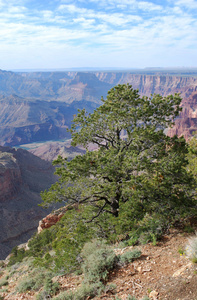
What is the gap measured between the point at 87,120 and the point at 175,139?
188 inches

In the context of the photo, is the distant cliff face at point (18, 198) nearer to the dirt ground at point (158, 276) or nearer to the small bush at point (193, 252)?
the dirt ground at point (158, 276)

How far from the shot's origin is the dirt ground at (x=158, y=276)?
5.95m

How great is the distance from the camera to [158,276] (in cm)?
675

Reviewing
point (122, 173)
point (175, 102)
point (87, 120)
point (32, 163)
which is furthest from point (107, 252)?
point (32, 163)

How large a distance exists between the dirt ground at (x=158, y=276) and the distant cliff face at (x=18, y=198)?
52.1 metres

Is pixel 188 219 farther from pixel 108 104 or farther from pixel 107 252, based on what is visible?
pixel 108 104

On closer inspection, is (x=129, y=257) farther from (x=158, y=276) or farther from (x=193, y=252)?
(x=193, y=252)

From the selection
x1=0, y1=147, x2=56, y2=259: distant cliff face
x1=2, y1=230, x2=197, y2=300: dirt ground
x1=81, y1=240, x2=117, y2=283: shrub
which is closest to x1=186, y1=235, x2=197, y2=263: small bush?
x1=2, y1=230, x2=197, y2=300: dirt ground

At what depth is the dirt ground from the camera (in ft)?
19.5

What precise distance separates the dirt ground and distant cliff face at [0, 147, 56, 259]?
171ft

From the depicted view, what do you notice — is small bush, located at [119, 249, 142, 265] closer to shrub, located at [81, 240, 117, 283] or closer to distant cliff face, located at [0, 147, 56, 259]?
shrub, located at [81, 240, 117, 283]

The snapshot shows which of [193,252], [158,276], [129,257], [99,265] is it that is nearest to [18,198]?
[99,265]

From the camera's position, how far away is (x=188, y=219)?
10.4m

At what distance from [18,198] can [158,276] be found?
72.3m
